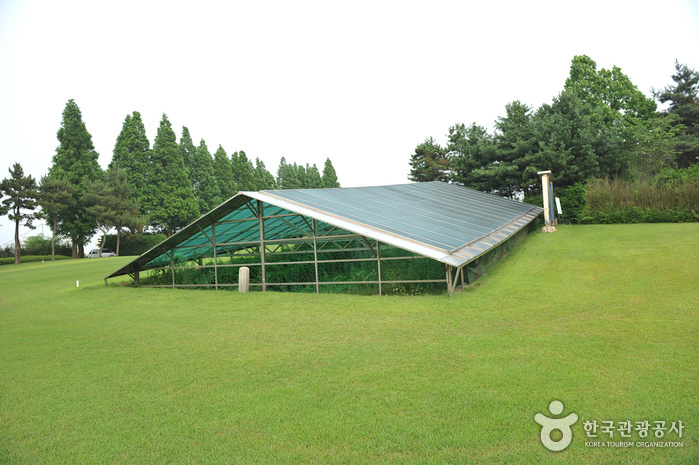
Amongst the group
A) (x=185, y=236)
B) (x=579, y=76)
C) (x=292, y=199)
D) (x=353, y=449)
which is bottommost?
(x=353, y=449)

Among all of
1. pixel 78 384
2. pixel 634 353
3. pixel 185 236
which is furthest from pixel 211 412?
pixel 185 236

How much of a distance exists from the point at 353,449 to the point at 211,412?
5.95 ft

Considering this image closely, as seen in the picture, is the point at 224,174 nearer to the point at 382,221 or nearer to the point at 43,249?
the point at 43,249

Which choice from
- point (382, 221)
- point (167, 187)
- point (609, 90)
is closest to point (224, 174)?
point (167, 187)

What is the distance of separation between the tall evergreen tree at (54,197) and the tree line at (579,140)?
32.9 m

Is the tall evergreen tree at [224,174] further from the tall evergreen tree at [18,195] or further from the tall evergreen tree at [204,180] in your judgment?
the tall evergreen tree at [18,195]

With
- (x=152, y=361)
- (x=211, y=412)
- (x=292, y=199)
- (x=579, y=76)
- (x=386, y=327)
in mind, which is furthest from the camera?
(x=579, y=76)

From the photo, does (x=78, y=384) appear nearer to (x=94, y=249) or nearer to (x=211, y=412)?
(x=211, y=412)

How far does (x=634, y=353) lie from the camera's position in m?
5.73

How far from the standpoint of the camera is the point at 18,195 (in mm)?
35875

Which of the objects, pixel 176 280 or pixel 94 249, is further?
pixel 94 249

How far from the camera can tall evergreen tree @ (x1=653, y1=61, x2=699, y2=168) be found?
35938 mm

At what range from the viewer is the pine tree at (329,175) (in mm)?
74062

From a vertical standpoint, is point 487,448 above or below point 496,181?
below
